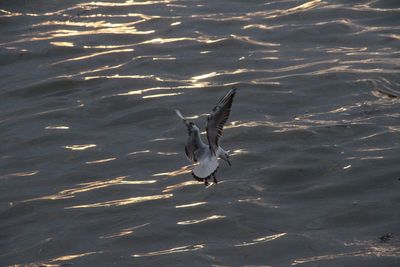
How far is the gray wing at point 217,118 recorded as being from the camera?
8.23m

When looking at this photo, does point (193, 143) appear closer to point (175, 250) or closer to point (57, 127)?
point (175, 250)

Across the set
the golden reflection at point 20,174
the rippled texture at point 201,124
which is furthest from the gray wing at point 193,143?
the golden reflection at point 20,174

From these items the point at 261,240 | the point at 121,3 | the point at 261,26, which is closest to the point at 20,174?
the point at 261,240

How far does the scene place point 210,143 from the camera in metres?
8.41

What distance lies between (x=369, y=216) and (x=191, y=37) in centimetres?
561

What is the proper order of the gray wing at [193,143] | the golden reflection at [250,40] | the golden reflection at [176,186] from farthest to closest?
the golden reflection at [250,40] → the golden reflection at [176,186] → the gray wing at [193,143]

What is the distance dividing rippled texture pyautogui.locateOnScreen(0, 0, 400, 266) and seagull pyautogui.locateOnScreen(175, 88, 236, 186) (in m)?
0.47

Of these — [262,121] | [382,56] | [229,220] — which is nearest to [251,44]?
[382,56]

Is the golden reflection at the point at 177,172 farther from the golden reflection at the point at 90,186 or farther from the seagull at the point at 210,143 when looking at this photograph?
the seagull at the point at 210,143

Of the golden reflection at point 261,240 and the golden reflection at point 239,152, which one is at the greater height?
the golden reflection at point 239,152

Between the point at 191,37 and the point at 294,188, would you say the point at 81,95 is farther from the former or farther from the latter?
the point at 294,188

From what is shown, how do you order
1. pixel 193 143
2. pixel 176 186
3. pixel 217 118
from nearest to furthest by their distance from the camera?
pixel 217 118
pixel 193 143
pixel 176 186

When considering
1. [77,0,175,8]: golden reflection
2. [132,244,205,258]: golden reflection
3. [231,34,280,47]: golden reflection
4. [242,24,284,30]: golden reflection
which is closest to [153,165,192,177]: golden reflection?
[132,244,205,258]: golden reflection

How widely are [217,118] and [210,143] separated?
225mm
